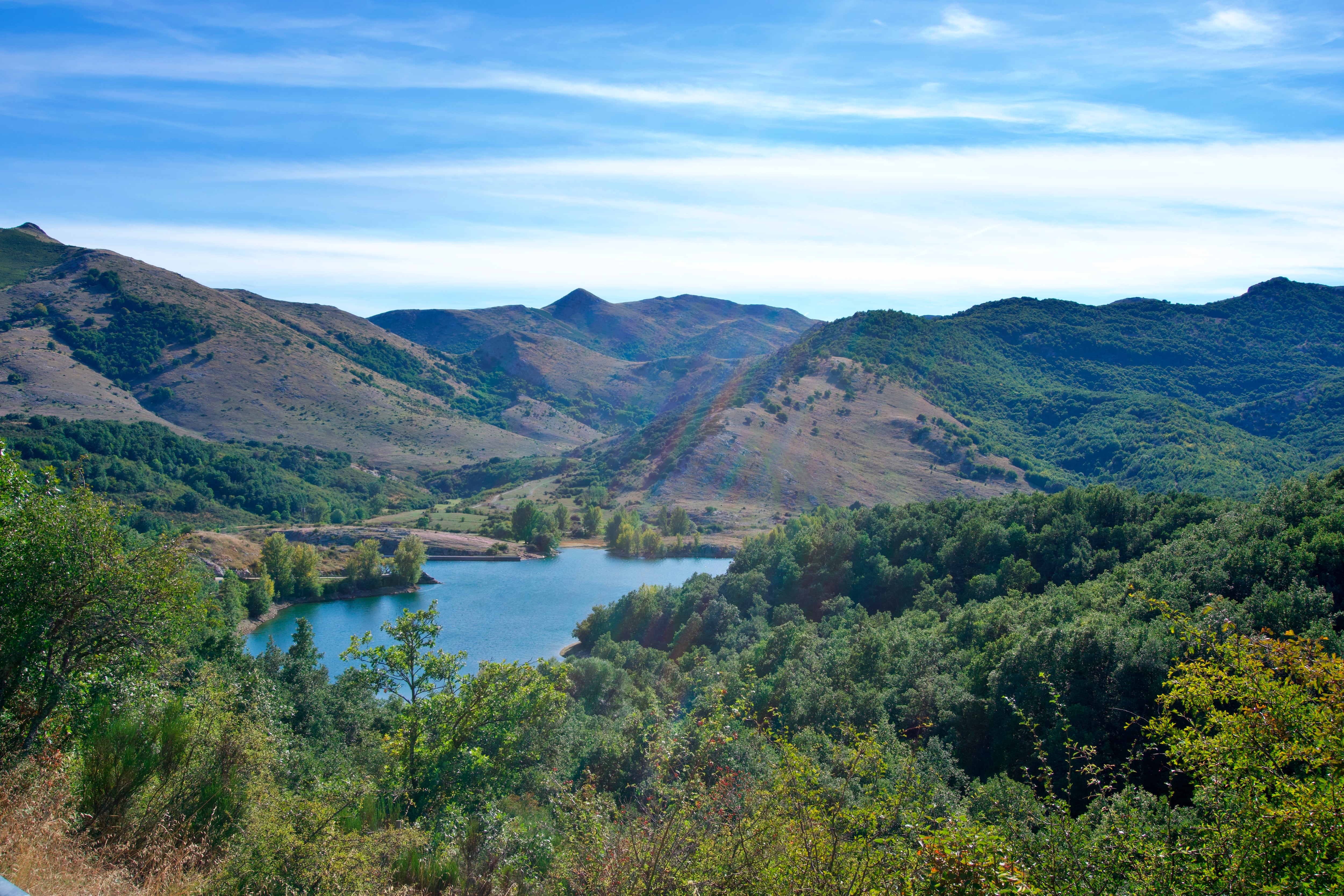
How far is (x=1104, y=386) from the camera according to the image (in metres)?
136

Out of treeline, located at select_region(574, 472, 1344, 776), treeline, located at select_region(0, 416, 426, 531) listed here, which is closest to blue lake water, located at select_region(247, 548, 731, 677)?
treeline, located at select_region(574, 472, 1344, 776)

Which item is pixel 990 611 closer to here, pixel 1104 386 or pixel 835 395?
pixel 835 395

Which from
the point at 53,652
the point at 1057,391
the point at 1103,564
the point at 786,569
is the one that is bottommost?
the point at 786,569

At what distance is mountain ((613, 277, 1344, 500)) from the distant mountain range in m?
0.45

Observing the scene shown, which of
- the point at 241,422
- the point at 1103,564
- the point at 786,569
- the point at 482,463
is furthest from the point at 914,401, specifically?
the point at 241,422

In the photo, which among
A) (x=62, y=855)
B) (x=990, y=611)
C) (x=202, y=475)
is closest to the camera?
(x=62, y=855)

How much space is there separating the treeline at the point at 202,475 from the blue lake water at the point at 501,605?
87.0ft

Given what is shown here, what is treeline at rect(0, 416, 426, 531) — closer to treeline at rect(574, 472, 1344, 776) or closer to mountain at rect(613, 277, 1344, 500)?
mountain at rect(613, 277, 1344, 500)

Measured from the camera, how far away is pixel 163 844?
318 inches

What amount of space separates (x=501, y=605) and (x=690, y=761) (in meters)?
54.4

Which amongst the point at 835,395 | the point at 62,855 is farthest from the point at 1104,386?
the point at 62,855

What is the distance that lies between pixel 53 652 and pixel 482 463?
130 meters

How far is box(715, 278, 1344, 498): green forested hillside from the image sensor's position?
97.3 meters

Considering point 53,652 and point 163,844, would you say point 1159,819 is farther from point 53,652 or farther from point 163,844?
point 53,652
